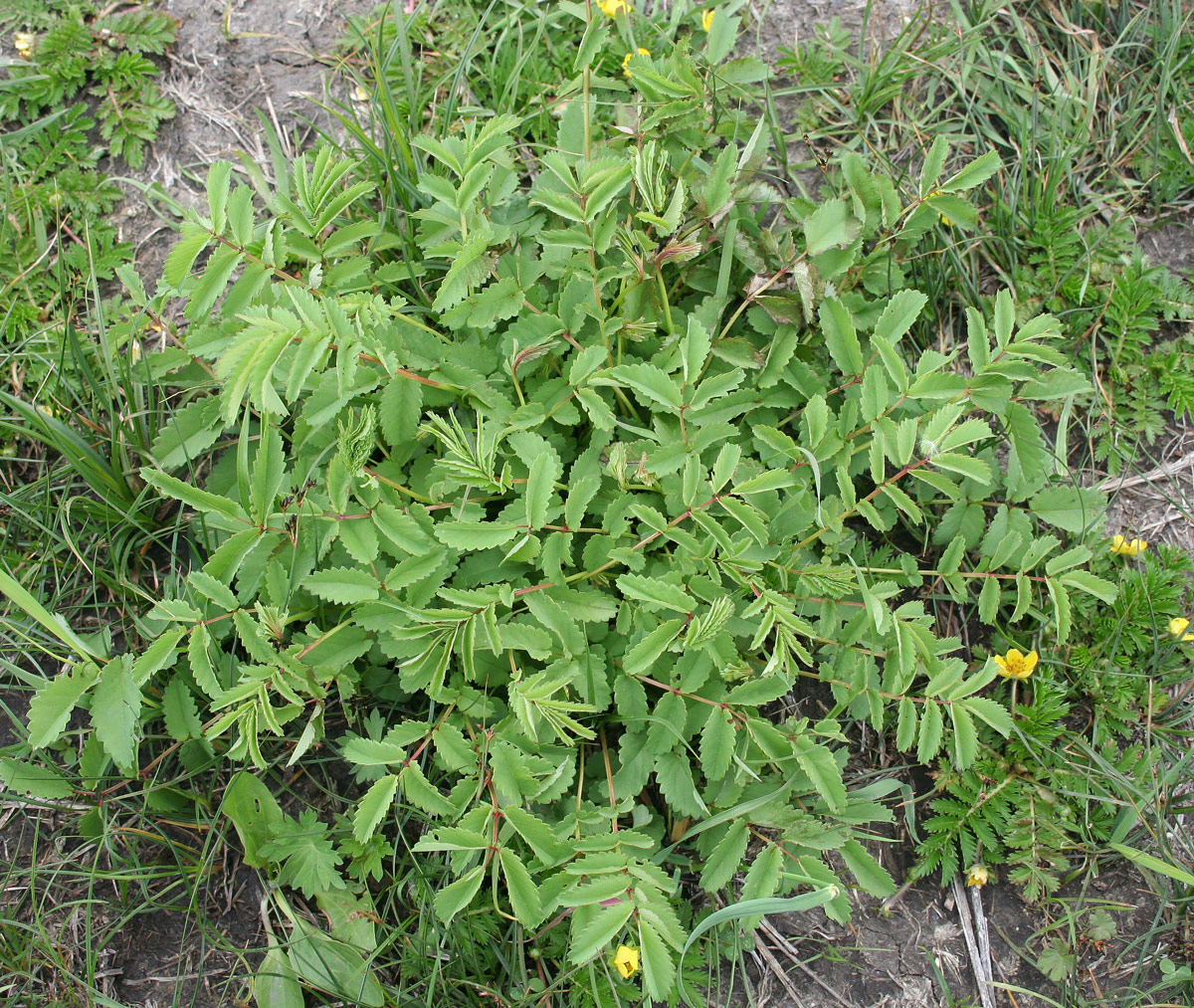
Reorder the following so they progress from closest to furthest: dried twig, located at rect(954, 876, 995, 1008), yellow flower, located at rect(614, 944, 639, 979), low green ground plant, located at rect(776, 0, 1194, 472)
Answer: yellow flower, located at rect(614, 944, 639, 979)
dried twig, located at rect(954, 876, 995, 1008)
low green ground plant, located at rect(776, 0, 1194, 472)

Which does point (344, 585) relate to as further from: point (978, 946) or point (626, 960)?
point (978, 946)

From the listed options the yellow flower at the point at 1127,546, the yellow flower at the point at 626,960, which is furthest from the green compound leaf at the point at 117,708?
the yellow flower at the point at 1127,546

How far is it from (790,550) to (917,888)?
1.00 m

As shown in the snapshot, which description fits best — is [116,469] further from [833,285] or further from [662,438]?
[833,285]

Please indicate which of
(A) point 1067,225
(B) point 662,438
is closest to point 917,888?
(B) point 662,438

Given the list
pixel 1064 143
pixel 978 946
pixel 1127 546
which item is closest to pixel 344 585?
pixel 978 946

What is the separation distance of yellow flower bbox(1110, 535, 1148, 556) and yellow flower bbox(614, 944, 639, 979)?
5.73 feet

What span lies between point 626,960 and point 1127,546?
1.80 m

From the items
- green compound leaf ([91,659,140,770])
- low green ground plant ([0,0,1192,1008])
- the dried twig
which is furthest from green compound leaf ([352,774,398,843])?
the dried twig

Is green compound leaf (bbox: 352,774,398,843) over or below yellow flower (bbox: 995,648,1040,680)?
over

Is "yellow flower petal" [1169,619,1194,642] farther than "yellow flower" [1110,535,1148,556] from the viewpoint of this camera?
No

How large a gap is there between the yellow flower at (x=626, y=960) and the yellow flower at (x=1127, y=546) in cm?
175

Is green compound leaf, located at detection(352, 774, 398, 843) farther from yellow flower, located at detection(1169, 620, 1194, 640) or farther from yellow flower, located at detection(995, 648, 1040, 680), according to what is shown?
yellow flower, located at detection(1169, 620, 1194, 640)

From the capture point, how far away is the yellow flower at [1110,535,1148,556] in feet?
8.27
